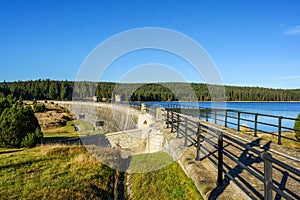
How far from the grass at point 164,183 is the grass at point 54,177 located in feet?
4.07

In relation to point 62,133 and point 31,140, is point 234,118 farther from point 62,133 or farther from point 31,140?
point 62,133

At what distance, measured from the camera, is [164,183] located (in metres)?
7.80

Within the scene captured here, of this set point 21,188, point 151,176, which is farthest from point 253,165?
point 21,188

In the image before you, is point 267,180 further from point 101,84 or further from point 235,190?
point 101,84

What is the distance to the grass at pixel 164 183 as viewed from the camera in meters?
6.27

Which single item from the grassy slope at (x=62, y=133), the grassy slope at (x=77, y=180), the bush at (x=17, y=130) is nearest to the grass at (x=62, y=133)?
the grassy slope at (x=62, y=133)

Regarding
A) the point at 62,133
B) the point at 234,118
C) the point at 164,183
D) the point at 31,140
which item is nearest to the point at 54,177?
the point at 164,183

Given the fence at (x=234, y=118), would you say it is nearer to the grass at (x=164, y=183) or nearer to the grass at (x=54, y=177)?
the grass at (x=164, y=183)

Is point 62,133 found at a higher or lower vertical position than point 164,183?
lower

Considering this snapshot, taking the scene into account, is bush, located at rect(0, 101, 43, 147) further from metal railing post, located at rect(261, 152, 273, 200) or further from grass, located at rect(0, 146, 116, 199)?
metal railing post, located at rect(261, 152, 273, 200)

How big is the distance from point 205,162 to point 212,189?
2024mm

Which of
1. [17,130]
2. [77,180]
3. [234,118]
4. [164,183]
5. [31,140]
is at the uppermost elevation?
[234,118]

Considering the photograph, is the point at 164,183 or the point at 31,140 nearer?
the point at 164,183

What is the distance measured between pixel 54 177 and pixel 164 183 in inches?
188
